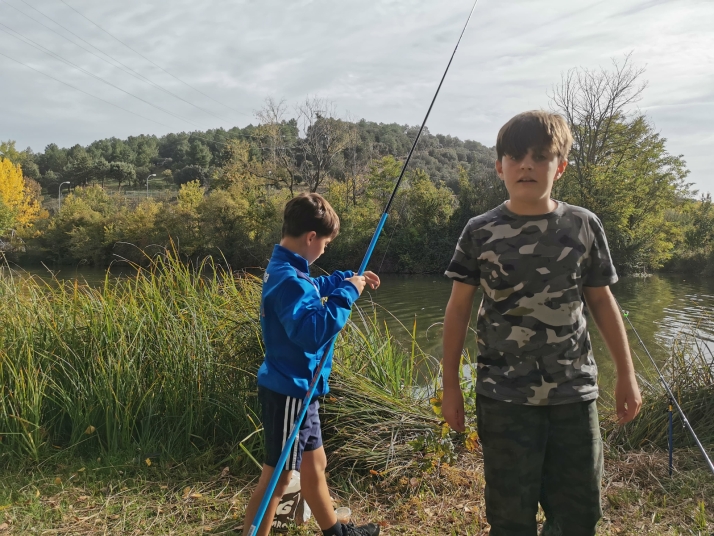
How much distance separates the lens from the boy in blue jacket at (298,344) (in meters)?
1.79

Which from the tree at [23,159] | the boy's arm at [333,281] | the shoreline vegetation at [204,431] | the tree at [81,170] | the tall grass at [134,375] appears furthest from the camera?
the tree at [81,170]

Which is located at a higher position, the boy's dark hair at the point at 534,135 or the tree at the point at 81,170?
the tree at the point at 81,170

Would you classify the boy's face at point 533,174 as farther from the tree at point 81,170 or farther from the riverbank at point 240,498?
the tree at point 81,170

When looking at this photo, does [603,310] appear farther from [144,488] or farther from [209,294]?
[209,294]

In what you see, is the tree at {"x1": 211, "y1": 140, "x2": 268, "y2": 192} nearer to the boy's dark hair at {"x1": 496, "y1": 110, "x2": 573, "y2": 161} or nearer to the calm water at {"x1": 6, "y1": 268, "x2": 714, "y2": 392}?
the calm water at {"x1": 6, "y1": 268, "x2": 714, "y2": 392}

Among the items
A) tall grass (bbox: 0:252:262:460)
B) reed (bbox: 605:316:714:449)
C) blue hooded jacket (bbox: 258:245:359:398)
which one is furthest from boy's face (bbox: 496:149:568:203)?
reed (bbox: 605:316:714:449)

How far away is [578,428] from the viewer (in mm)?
1470

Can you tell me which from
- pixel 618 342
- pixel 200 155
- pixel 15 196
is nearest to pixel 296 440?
pixel 618 342

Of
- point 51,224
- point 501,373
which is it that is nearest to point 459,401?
point 501,373

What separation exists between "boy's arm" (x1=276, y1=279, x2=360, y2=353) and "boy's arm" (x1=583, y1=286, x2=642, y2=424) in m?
0.79

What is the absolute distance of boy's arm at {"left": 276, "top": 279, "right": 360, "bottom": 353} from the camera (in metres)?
1.75

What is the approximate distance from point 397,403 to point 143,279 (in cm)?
195

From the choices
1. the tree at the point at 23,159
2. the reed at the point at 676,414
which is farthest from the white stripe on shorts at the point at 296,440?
the tree at the point at 23,159

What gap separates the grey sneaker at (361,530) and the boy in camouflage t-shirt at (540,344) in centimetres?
68
